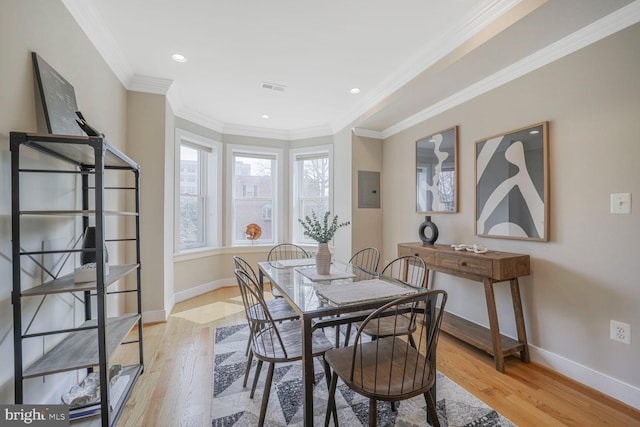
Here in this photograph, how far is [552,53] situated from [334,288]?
7.69 feet

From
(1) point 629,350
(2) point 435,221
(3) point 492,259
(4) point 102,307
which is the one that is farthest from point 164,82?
(1) point 629,350

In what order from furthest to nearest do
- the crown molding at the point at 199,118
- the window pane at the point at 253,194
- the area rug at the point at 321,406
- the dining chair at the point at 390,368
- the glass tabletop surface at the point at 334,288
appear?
the window pane at the point at 253,194
the crown molding at the point at 199,118
the area rug at the point at 321,406
the glass tabletop surface at the point at 334,288
the dining chair at the point at 390,368

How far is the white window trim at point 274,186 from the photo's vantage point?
4395 mm

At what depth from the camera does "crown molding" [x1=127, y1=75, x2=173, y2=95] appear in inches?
113

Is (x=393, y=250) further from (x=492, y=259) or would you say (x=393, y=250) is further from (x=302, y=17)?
(x=302, y=17)

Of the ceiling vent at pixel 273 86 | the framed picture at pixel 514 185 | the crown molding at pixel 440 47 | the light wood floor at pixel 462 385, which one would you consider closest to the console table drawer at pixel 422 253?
the framed picture at pixel 514 185

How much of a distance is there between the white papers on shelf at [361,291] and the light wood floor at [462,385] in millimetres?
923

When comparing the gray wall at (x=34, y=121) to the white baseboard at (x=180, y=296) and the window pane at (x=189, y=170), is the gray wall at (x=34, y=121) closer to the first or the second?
the white baseboard at (x=180, y=296)

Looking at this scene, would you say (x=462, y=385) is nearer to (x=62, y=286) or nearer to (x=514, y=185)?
(x=514, y=185)

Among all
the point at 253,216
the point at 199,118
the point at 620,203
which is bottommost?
the point at 253,216

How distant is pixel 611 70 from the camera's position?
5.83 feet

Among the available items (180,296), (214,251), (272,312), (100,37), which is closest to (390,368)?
(272,312)

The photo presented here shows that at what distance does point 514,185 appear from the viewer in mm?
2318

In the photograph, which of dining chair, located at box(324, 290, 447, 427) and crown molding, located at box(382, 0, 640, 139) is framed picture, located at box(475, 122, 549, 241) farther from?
dining chair, located at box(324, 290, 447, 427)
